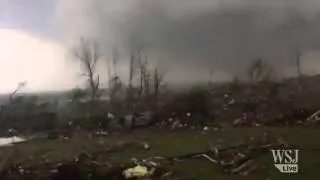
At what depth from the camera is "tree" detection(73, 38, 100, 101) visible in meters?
1.64

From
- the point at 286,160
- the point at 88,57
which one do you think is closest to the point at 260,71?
the point at 286,160

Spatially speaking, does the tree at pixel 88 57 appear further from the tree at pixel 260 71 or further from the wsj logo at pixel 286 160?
the wsj logo at pixel 286 160

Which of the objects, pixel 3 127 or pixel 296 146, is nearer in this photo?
pixel 296 146

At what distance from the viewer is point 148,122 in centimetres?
162

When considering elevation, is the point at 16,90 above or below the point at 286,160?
above

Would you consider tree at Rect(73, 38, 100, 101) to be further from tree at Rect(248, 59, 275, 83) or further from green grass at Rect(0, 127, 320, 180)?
tree at Rect(248, 59, 275, 83)

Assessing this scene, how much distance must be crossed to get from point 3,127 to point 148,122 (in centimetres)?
39

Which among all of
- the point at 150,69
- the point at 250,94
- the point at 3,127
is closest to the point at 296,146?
the point at 250,94

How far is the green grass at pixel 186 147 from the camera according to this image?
1.55 metres

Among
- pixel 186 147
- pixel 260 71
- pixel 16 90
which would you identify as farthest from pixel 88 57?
pixel 260 71

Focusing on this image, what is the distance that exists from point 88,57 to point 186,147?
36cm

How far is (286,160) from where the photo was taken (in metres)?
1.56

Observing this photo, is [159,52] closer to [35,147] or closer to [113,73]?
[113,73]

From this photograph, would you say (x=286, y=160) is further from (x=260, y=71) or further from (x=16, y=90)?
(x=16, y=90)
